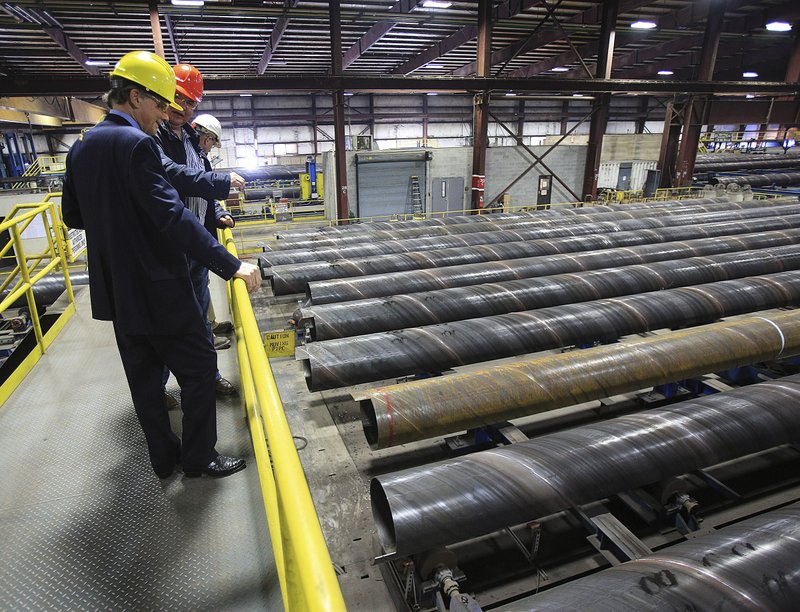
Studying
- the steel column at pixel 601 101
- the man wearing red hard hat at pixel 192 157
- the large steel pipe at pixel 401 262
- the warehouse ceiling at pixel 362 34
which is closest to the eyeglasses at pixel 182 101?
the man wearing red hard hat at pixel 192 157

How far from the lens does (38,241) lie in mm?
9719

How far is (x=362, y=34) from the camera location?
14898mm

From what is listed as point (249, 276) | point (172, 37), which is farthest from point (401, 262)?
point (172, 37)

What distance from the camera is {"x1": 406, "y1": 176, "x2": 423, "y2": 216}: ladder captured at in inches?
570

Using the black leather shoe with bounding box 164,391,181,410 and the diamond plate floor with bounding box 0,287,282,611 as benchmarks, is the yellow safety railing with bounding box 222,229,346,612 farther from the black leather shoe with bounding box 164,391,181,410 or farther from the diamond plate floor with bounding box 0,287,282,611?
the black leather shoe with bounding box 164,391,181,410

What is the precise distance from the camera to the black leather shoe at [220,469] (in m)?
2.35

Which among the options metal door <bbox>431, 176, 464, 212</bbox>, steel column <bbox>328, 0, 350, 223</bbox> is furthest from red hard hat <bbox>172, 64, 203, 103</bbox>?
metal door <bbox>431, 176, 464, 212</bbox>

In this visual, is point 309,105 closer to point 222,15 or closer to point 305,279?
point 222,15

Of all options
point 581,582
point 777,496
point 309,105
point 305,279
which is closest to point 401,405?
point 581,582

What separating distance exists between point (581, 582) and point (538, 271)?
451 centimetres

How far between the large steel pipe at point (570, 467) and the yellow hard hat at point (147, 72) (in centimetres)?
204

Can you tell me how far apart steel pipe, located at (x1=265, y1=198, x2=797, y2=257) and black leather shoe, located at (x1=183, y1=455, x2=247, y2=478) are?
546 cm

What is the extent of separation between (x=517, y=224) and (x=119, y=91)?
772 centimetres

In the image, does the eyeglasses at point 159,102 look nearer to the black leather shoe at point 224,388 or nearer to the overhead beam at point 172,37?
the black leather shoe at point 224,388
